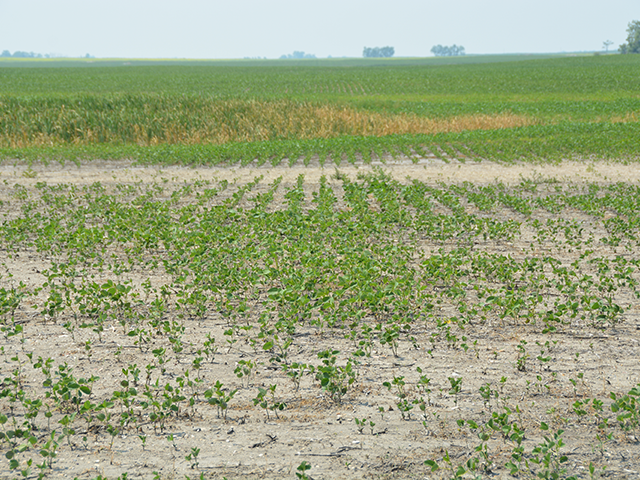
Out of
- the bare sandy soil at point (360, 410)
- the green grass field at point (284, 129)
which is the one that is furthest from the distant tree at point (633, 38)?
the bare sandy soil at point (360, 410)

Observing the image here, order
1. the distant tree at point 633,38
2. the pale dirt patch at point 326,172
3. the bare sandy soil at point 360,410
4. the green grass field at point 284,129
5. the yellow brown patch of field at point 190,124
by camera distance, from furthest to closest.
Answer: the distant tree at point 633,38, the yellow brown patch of field at point 190,124, the green grass field at point 284,129, the pale dirt patch at point 326,172, the bare sandy soil at point 360,410

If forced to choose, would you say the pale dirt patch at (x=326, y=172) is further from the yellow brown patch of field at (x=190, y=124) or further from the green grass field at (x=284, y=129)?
the yellow brown patch of field at (x=190, y=124)

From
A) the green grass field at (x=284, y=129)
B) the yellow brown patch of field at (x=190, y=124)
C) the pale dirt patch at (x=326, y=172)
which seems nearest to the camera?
the pale dirt patch at (x=326, y=172)

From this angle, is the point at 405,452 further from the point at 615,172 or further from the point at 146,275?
the point at 615,172

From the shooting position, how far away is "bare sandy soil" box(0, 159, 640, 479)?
4.10m

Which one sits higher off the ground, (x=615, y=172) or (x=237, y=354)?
(x=615, y=172)

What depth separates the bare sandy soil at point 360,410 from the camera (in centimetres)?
410

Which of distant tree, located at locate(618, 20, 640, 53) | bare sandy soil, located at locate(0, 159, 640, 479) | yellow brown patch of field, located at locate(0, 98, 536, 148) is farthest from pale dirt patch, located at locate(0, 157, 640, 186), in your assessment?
distant tree, located at locate(618, 20, 640, 53)

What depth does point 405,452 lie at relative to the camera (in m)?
4.22

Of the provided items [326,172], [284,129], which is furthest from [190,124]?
[326,172]

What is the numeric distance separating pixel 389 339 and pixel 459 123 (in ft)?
85.2

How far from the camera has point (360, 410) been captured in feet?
15.8

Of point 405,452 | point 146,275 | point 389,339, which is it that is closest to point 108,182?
point 146,275

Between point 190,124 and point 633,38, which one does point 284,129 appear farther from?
point 633,38
